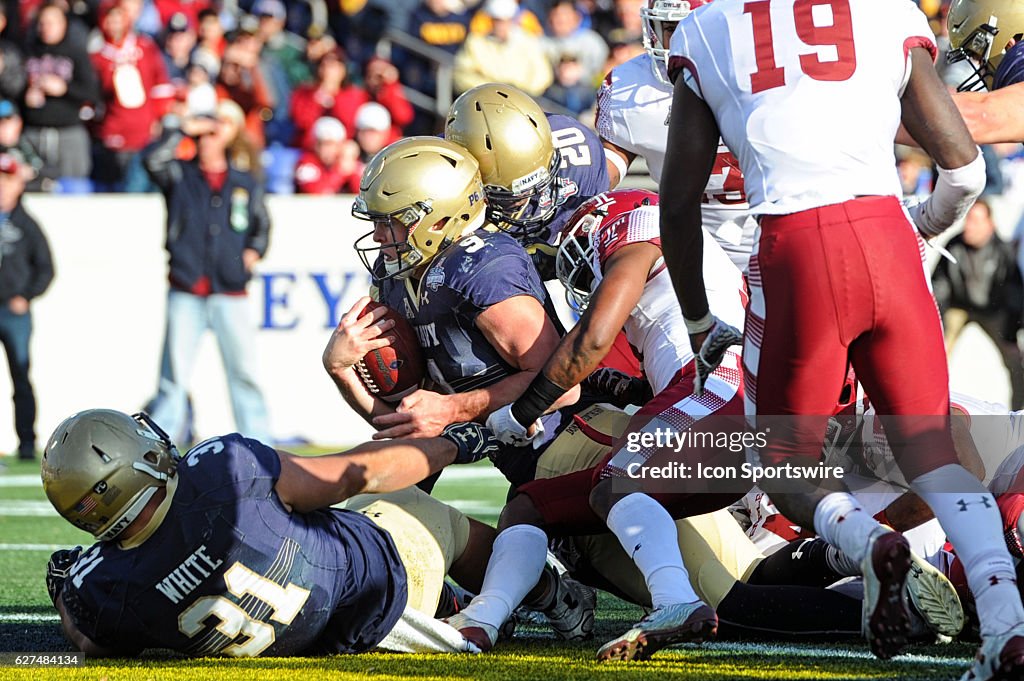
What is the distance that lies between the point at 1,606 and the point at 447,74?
891 centimetres

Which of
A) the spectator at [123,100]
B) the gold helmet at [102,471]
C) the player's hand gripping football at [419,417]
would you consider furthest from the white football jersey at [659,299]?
the spectator at [123,100]

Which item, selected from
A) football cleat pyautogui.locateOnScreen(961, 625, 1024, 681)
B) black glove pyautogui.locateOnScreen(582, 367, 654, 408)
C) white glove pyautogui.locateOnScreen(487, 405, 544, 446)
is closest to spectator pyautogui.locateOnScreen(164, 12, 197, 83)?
black glove pyautogui.locateOnScreen(582, 367, 654, 408)

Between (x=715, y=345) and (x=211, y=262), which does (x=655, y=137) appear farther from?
(x=211, y=262)

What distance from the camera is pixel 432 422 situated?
4.48 m

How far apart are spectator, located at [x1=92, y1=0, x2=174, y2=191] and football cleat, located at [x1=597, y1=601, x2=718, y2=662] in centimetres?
883

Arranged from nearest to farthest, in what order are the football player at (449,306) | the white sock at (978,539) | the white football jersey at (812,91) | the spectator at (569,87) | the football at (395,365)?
the white sock at (978,539) < the white football jersey at (812,91) < the football player at (449,306) < the football at (395,365) < the spectator at (569,87)

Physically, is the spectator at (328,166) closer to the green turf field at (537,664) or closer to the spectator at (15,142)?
the spectator at (15,142)

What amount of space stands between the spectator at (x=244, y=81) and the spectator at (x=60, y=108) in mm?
1130

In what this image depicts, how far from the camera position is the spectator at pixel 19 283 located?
10297 millimetres

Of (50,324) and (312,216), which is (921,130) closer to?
(312,216)

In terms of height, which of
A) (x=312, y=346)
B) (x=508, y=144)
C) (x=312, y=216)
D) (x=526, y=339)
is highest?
(x=508, y=144)

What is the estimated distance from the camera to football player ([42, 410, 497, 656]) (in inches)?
144

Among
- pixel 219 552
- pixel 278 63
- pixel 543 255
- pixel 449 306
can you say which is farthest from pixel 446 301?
pixel 278 63

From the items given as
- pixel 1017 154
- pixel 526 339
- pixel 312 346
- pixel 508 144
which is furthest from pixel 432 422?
pixel 1017 154
